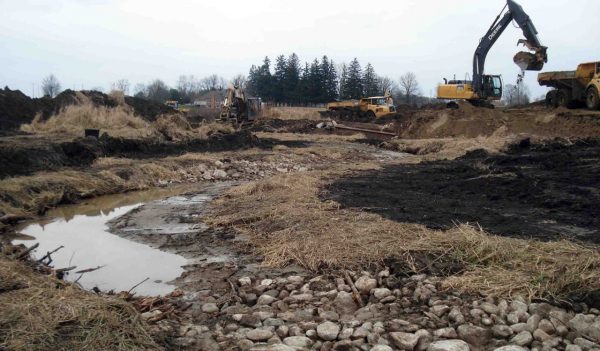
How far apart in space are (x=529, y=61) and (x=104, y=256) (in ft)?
80.7

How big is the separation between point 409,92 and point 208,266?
103m

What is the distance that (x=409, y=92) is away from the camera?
10431 centimetres

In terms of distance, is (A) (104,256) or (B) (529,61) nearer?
(A) (104,256)

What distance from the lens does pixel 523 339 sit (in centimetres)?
368

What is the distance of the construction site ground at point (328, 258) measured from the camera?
387 cm

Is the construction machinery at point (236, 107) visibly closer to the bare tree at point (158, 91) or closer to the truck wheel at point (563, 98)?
the truck wheel at point (563, 98)

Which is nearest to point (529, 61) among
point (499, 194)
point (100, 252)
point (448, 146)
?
point (448, 146)

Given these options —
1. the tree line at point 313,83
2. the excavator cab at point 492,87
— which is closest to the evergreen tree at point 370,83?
the tree line at point 313,83

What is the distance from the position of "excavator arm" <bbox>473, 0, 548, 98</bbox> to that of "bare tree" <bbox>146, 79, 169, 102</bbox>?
66.0 m

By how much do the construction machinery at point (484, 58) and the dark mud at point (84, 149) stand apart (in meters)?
14.6

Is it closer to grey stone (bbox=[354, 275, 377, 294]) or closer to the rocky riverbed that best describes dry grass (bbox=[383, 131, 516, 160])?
grey stone (bbox=[354, 275, 377, 294])

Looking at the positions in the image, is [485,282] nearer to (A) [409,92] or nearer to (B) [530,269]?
(B) [530,269]

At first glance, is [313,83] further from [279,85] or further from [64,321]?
[64,321]

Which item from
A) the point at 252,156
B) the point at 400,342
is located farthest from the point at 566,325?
the point at 252,156
